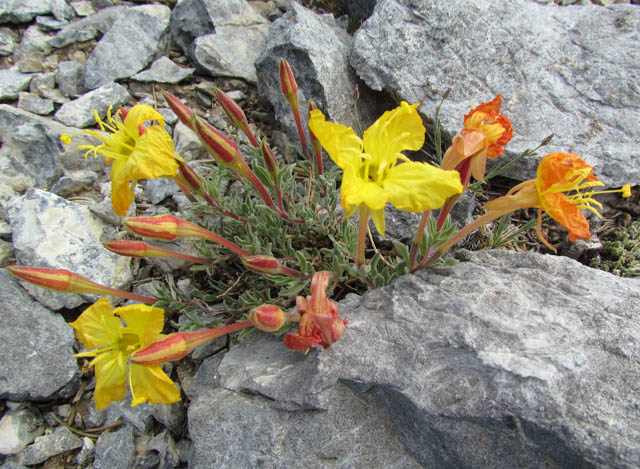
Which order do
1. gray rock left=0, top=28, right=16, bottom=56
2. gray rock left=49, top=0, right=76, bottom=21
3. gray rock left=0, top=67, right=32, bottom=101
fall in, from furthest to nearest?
gray rock left=49, top=0, right=76, bottom=21 < gray rock left=0, top=28, right=16, bottom=56 < gray rock left=0, top=67, right=32, bottom=101

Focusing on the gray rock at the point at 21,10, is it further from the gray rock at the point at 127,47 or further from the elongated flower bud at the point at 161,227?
the elongated flower bud at the point at 161,227

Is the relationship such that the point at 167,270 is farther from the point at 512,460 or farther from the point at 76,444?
the point at 512,460

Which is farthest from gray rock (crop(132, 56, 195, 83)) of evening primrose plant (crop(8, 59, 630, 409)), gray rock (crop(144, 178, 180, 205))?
evening primrose plant (crop(8, 59, 630, 409))

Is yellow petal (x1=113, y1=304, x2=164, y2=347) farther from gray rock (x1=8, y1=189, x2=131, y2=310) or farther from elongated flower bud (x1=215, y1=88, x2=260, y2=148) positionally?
elongated flower bud (x1=215, y1=88, x2=260, y2=148)

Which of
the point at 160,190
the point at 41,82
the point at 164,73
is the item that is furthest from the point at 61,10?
the point at 160,190

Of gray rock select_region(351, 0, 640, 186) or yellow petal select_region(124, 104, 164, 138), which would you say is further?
gray rock select_region(351, 0, 640, 186)

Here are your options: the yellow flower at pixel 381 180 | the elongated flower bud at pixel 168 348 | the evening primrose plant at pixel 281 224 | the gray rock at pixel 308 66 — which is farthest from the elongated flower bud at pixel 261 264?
the gray rock at pixel 308 66

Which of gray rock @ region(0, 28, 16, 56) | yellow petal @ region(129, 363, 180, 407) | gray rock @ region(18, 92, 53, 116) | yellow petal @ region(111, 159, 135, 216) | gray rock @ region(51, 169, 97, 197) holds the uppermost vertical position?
gray rock @ region(0, 28, 16, 56)
